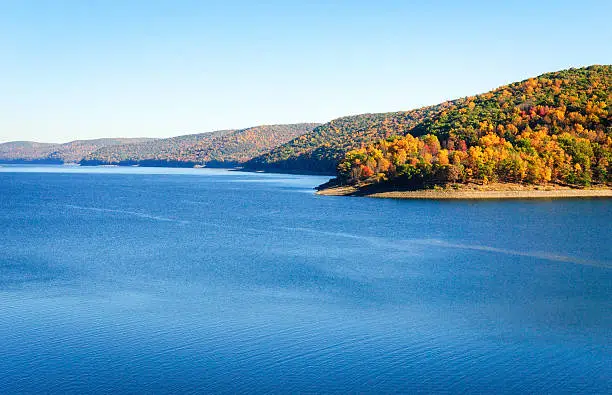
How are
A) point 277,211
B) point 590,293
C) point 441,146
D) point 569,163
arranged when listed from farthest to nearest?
1. point 441,146
2. point 569,163
3. point 277,211
4. point 590,293

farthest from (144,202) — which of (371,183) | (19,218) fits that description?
(371,183)

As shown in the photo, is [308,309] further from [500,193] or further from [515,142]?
[515,142]

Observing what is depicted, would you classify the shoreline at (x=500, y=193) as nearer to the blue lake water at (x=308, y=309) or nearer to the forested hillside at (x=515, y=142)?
the forested hillside at (x=515, y=142)

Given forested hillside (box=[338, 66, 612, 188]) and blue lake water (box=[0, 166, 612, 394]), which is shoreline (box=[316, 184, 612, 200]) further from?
blue lake water (box=[0, 166, 612, 394])

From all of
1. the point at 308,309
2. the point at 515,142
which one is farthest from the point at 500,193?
the point at 308,309

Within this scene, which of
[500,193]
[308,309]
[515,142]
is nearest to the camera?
[308,309]

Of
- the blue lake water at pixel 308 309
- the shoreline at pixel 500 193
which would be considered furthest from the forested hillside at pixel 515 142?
the blue lake water at pixel 308 309

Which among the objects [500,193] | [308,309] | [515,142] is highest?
[515,142]

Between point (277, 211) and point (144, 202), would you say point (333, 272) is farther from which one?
point (144, 202)

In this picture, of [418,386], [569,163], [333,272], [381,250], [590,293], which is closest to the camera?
[418,386]
